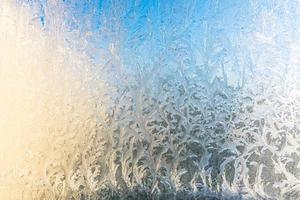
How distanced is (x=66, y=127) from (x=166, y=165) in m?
0.49

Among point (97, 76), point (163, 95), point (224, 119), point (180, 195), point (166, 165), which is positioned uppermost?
point (97, 76)

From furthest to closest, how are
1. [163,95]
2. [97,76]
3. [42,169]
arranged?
[42,169]
[97,76]
[163,95]

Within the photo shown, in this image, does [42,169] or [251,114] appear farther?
[42,169]

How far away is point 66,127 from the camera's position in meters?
1.79

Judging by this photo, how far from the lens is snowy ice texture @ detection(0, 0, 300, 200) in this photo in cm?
140

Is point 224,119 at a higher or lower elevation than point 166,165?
higher

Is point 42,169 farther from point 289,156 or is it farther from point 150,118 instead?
point 289,156

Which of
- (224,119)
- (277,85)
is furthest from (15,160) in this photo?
(277,85)

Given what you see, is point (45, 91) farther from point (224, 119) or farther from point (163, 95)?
point (224, 119)

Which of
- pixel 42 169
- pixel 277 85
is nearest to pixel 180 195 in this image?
pixel 277 85

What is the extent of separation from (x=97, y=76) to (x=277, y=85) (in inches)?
27.6

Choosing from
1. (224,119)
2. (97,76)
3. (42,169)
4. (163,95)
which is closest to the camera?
(224,119)

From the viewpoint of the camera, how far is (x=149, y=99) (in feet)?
5.25

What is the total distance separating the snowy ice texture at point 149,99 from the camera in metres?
1.40
